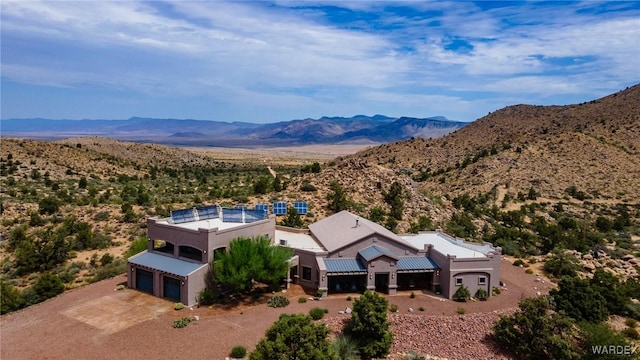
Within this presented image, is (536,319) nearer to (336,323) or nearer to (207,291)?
(336,323)

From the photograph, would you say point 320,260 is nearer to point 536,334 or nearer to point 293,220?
point 293,220

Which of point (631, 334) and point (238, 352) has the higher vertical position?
point (238, 352)

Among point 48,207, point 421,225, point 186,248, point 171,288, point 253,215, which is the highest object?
point 253,215

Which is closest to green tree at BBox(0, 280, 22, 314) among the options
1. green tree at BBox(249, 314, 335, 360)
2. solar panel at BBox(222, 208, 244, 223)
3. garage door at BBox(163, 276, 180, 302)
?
garage door at BBox(163, 276, 180, 302)

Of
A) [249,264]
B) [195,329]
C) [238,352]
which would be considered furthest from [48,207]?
[238,352]

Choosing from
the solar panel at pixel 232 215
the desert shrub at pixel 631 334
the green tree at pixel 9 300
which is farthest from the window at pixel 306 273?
the desert shrub at pixel 631 334

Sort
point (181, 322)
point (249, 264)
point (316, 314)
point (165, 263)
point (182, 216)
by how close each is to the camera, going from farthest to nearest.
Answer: point (182, 216) → point (165, 263) → point (249, 264) → point (316, 314) → point (181, 322)

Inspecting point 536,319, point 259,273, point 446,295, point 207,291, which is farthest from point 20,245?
point 536,319
